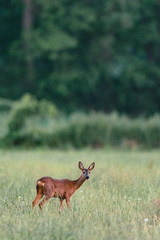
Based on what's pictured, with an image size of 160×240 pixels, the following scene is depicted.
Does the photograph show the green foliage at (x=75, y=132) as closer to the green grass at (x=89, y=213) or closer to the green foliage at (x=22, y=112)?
the green foliage at (x=22, y=112)

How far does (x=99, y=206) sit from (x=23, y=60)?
3096 centimetres

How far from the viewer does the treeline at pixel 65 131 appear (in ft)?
75.9

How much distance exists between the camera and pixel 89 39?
38781 mm

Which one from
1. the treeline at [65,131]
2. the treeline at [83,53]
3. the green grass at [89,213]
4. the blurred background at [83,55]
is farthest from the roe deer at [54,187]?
the treeline at [83,53]

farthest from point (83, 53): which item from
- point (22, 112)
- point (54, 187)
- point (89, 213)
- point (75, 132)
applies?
point (54, 187)

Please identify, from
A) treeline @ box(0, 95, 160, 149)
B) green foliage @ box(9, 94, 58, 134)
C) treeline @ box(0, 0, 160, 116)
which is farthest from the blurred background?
treeline @ box(0, 95, 160, 149)

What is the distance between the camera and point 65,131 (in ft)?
76.8

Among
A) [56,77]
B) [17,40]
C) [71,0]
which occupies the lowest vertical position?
[56,77]

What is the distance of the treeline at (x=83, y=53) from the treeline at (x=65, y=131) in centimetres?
1199

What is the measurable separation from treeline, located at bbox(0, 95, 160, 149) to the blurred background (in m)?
9.79

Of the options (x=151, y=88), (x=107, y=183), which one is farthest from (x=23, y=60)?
(x=107, y=183)

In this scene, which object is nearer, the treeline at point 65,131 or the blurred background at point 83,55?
the treeline at point 65,131

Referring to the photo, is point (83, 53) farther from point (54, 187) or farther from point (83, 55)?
point (54, 187)

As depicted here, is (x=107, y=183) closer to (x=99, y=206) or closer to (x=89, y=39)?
(x=99, y=206)
